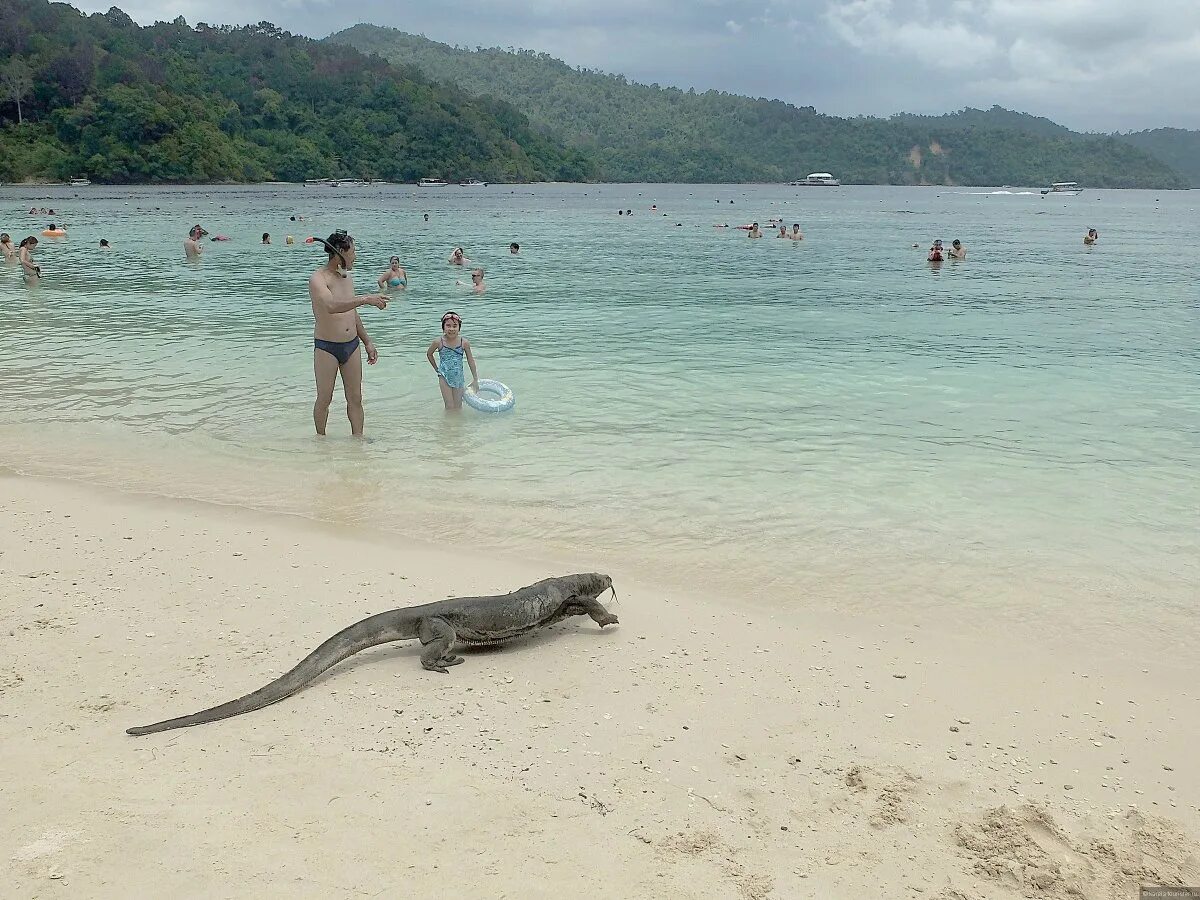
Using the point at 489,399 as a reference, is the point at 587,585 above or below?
below

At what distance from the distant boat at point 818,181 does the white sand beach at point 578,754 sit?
520ft

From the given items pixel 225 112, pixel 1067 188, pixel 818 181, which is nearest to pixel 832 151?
pixel 818 181

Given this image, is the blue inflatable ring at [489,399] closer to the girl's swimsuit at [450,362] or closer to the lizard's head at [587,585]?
the girl's swimsuit at [450,362]

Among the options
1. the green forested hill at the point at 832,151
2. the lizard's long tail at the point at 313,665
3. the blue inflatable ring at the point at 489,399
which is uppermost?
the green forested hill at the point at 832,151

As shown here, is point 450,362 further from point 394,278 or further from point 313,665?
point 394,278

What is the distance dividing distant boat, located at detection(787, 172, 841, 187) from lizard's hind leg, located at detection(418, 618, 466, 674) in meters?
159

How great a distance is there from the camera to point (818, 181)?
157000 millimetres

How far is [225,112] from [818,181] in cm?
9385

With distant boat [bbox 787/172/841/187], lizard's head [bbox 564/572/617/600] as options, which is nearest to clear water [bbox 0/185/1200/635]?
lizard's head [bbox 564/572/617/600]

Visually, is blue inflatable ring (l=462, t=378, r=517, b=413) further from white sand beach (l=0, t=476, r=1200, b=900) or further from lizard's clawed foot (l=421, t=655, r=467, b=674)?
lizard's clawed foot (l=421, t=655, r=467, b=674)

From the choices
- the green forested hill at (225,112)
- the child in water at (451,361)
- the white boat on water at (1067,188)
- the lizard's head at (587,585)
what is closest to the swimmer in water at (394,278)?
the child in water at (451,361)

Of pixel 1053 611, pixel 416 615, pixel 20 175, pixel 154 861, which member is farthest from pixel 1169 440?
pixel 20 175

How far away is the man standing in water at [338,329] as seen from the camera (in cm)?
761

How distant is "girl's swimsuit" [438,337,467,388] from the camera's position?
373 inches
